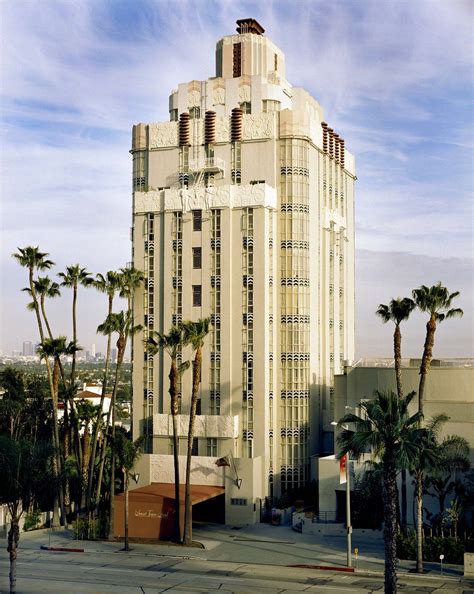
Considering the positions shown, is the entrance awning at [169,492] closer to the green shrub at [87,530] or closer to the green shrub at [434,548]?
the green shrub at [87,530]

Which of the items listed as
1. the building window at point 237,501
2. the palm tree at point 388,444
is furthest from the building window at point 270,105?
the palm tree at point 388,444

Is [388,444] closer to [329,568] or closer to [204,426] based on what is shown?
[329,568]

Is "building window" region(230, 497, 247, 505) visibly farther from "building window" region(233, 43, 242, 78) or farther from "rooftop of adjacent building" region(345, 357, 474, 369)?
"building window" region(233, 43, 242, 78)

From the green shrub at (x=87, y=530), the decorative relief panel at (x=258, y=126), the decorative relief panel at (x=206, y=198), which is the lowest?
the green shrub at (x=87, y=530)

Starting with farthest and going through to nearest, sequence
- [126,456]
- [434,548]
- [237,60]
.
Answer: [237,60], [126,456], [434,548]

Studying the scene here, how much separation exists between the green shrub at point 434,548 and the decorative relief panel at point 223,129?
1547 inches

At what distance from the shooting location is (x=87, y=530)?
62469 millimetres

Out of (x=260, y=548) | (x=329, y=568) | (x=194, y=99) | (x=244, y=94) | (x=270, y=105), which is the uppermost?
(x=194, y=99)

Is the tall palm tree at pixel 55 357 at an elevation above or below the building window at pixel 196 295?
below

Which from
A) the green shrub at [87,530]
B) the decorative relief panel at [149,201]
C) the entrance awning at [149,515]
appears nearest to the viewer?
the entrance awning at [149,515]

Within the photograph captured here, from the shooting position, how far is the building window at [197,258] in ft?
245

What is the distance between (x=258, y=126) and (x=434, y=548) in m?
40.2

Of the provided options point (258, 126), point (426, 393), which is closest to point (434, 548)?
point (426, 393)

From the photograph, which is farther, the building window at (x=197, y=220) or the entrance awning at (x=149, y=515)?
the building window at (x=197, y=220)
